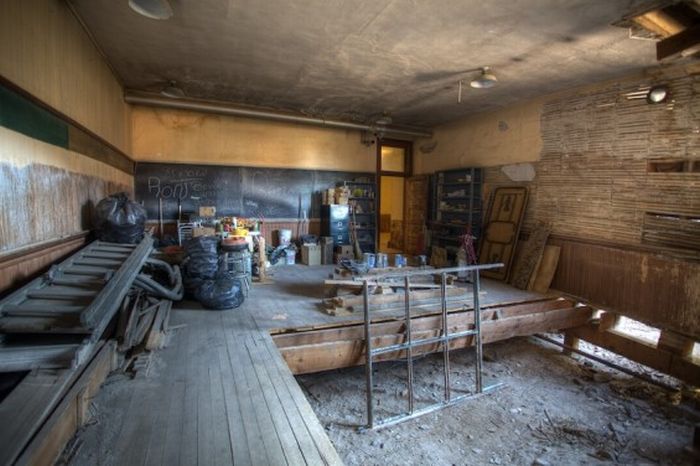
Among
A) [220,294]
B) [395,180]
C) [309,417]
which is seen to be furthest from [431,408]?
[395,180]

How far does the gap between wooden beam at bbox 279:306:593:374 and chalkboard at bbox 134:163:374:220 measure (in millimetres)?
4505

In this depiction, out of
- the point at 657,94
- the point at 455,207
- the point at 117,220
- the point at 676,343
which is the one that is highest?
the point at 657,94

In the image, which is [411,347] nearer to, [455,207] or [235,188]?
[455,207]

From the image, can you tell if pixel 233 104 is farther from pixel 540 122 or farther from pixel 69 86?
pixel 540 122

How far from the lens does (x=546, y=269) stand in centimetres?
558

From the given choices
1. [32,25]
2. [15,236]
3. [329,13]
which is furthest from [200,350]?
[329,13]

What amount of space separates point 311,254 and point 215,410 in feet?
16.5

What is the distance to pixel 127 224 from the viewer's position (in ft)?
12.9

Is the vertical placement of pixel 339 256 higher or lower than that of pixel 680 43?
lower

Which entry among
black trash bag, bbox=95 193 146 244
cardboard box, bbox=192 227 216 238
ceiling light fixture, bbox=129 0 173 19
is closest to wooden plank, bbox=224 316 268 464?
black trash bag, bbox=95 193 146 244

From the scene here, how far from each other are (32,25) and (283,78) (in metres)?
3.01

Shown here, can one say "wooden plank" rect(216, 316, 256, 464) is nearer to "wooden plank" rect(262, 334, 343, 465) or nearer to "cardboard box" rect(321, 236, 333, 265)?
"wooden plank" rect(262, 334, 343, 465)

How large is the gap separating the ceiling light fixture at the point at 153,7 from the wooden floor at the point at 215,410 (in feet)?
9.36

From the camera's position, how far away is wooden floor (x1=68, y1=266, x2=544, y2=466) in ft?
5.98
